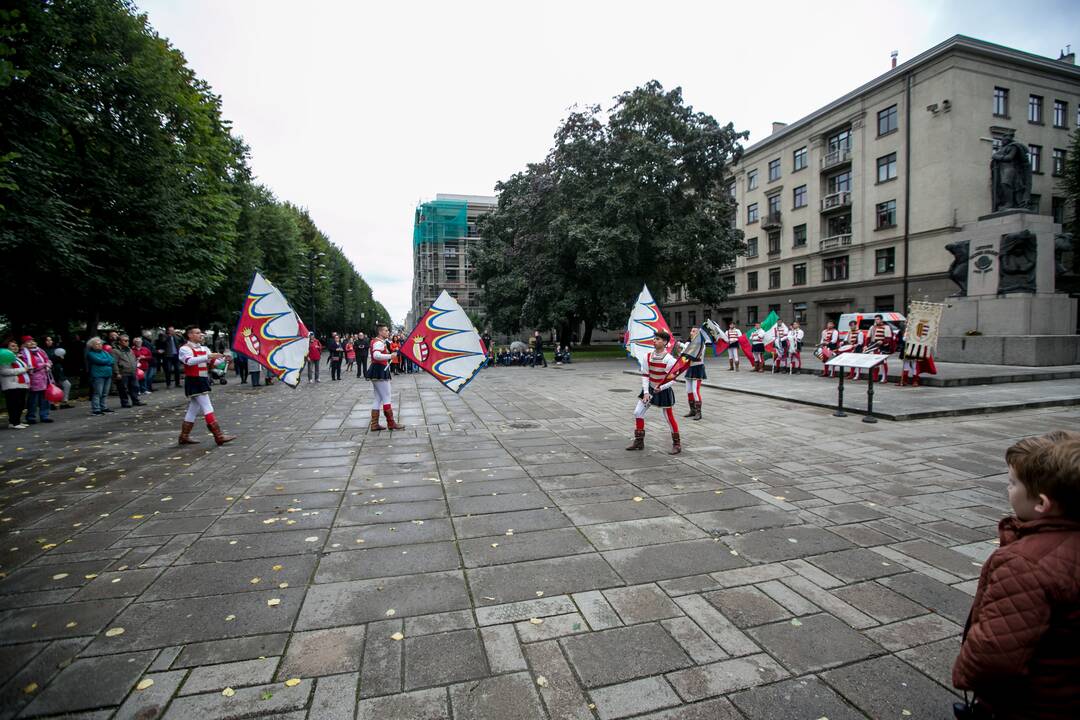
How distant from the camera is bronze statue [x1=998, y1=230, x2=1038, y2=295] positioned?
18.0 m

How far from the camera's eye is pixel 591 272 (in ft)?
103

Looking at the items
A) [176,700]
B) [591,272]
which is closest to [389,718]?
[176,700]

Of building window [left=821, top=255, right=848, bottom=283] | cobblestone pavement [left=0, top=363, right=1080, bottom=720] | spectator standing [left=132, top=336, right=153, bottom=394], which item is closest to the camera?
cobblestone pavement [left=0, top=363, right=1080, bottom=720]

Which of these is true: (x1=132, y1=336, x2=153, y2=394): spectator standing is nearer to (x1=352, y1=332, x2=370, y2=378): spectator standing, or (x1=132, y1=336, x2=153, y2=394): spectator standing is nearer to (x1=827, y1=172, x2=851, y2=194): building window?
(x1=352, y1=332, x2=370, y2=378): spectator standing

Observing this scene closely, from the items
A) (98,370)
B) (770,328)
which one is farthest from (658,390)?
(98,370)

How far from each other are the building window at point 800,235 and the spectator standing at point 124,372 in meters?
45.1

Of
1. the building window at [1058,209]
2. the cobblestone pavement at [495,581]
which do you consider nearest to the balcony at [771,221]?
the building window at [1058,209]

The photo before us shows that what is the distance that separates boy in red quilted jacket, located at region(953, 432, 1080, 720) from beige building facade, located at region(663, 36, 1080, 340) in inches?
1393

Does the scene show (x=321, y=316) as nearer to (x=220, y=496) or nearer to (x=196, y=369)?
(x=196, y=369)


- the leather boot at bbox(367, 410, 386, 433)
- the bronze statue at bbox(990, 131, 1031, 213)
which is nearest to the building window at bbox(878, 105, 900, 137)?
the bronze statue at bbox(990, 131, 1031, 213)

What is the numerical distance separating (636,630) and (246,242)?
112 feet

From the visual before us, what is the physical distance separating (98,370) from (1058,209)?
2032 inches

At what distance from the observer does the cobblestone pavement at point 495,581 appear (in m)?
2.68

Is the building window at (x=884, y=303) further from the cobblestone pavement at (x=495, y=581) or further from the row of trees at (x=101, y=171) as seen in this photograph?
the row of trees at (x=101, y=171)
